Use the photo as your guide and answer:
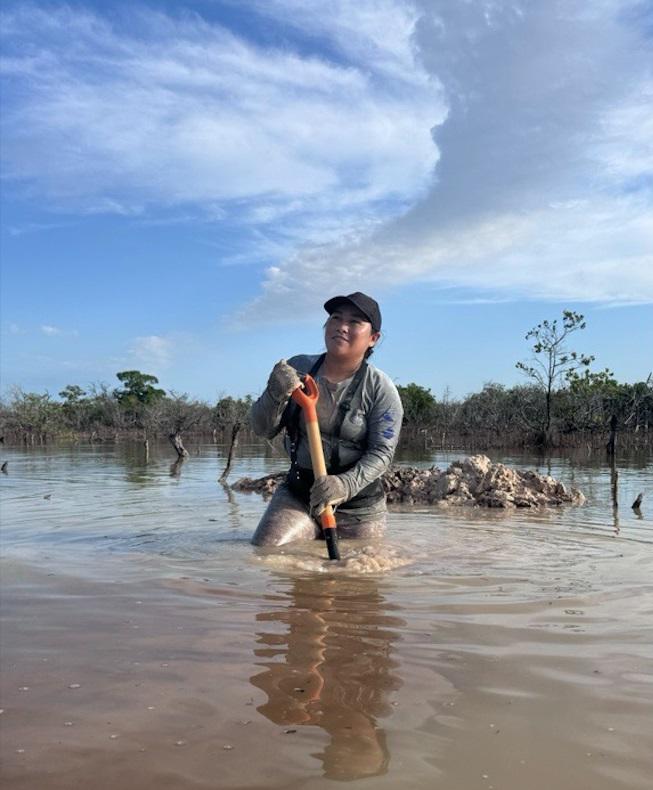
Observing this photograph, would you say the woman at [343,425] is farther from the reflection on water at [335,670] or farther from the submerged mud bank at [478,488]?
the submerged mud bank at [478,488]

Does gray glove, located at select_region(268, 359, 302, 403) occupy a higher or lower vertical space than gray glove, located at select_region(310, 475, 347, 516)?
higher

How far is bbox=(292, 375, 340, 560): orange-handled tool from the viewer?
4098mm

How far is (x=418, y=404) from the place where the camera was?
3625 cm

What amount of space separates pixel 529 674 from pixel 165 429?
38379mm

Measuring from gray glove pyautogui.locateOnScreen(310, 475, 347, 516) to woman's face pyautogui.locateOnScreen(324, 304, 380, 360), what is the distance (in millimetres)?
824

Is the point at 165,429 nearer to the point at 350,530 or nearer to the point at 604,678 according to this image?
the point at 350,530

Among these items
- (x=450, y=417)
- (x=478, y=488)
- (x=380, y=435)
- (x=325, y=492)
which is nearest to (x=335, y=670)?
(x=325, y=492)

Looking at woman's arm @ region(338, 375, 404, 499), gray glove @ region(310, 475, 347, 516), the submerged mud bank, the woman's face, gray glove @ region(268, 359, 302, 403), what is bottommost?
the submerged mud bank

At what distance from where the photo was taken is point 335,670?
2.14m

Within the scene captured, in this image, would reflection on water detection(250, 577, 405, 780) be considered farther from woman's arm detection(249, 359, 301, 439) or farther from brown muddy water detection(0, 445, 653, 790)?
woman's arm detection(249, 359, 301, 439)

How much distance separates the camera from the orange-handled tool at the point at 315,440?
4.10m

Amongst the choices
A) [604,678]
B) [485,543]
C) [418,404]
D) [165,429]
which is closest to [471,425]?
[418,404]

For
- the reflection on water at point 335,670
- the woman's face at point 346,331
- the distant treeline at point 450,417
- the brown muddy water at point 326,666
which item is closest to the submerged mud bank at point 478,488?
the brown muddy water at point 326,666

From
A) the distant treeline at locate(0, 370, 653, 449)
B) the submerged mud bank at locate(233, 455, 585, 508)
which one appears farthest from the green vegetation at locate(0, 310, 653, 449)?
the submerged mud bank at locate(233, 455, 585, 508)
